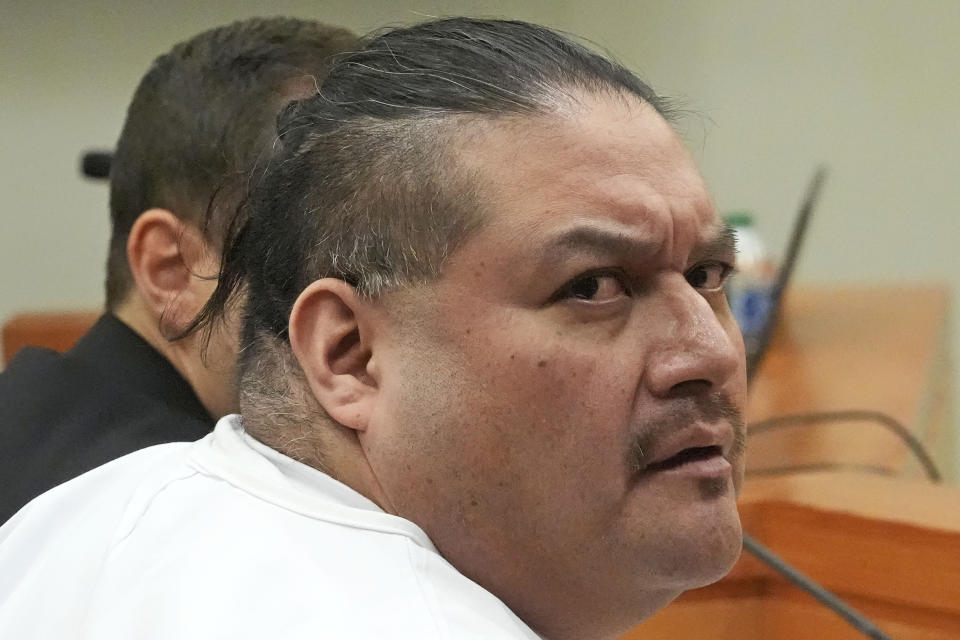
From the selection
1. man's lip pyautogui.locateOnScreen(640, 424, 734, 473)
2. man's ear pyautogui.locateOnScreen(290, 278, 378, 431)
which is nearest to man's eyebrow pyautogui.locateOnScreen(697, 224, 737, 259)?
man's lip pyautogui.locateOnScreen(640, 424, 734, 473)

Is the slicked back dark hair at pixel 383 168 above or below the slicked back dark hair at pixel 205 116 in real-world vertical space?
above

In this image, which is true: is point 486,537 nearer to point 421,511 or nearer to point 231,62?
point 421,511

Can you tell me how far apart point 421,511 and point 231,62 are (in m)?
0.80

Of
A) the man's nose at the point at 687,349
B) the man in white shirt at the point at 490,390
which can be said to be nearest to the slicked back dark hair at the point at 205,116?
the man in white shirt at the point at 490,390

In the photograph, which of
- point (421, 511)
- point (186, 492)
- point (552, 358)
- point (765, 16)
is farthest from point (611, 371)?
point (765, 16)

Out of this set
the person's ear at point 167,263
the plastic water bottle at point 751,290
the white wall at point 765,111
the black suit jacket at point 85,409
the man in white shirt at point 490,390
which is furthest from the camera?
the white wall at point 765,111

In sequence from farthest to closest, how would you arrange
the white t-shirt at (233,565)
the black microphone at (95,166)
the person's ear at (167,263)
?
the black microphone at (95,166) → the person's ear at (167,263) → the white t-shirt at (233,565)

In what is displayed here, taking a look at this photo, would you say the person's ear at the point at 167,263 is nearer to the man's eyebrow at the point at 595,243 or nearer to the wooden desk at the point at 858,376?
the man's eyebrow at the point at 595,243

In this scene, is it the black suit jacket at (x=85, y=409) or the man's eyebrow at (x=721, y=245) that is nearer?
the man's eyebrow at (x=721, y=245)

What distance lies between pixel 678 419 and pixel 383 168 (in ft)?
0.81

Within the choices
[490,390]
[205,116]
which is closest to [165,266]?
[205,116]

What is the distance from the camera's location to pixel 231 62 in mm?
1349

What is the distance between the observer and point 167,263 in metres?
1.29

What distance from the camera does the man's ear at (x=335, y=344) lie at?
0.73 meters
